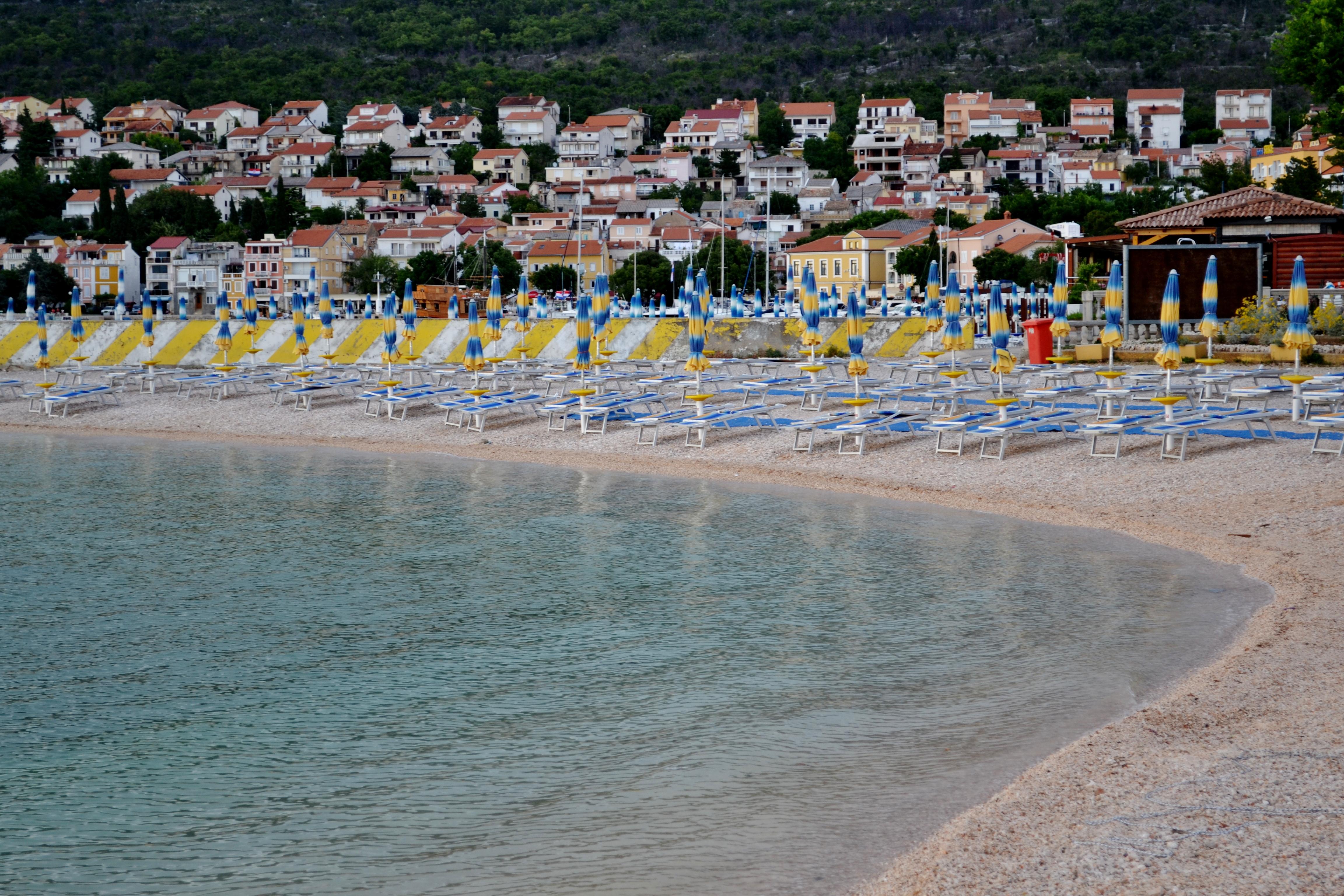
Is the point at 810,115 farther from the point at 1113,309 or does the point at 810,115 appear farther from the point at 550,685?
the point at 550,685

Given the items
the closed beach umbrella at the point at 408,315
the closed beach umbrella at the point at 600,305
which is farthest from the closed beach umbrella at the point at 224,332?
the closed beach umbrella at the point at 600,305

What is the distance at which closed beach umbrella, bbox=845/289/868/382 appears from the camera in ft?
56.4

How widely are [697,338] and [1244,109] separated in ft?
467

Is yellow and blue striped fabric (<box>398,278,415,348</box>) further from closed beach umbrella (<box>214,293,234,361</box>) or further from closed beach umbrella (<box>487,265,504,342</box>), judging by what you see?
closed beach umbrella (<box>214,293,234,361</box>)

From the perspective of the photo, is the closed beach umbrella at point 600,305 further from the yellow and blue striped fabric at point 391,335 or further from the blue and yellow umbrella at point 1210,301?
the blue and yellow umbrella at point 1210,301

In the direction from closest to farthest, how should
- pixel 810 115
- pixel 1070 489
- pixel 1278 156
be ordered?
pixel 1070 489 → pixel 1278 156 → pixel 810 115

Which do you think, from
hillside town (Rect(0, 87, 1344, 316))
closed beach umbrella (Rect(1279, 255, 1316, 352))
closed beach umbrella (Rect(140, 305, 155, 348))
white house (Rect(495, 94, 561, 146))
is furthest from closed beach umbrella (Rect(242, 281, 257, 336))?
white house (Rect(495, 94, 561, 146))

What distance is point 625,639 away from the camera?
30.2 ft

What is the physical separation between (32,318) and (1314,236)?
2905 centimetres

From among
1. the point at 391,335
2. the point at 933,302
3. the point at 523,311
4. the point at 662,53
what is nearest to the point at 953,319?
the point at 933,302

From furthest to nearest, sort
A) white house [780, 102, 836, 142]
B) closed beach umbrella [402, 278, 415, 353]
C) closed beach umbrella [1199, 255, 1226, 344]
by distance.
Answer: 1. white house [780, 102, 836, 142]
2. closed beach umbrella [402, 278, 415, 353]
3. closed beach umbrella [1199, 255, 1226, 344]

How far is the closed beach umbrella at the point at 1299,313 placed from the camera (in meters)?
14.6

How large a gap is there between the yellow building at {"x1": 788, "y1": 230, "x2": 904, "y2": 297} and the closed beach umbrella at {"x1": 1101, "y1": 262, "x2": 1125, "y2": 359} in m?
60.1

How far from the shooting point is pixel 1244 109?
14388cm
